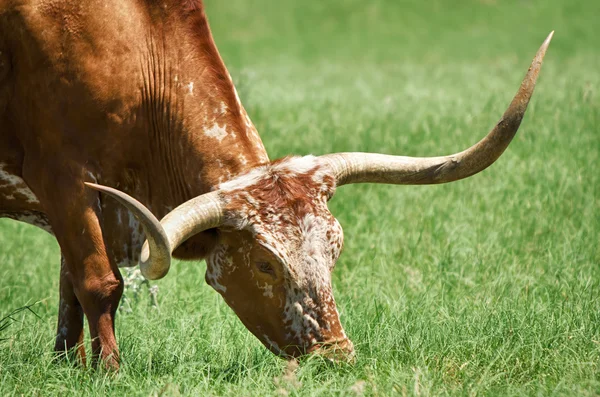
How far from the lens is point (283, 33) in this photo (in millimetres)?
27781

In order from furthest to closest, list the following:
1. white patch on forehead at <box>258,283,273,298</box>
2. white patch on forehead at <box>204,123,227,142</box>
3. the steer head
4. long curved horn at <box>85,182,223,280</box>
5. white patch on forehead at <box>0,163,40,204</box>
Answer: white patch on forehead at <box>0,163,40,204</box>, white patch on forehead at <box>204,123,227,142</box>, white patch on forehead at <box>258,283,273,298</box>, the steer head, long curved horn at <box>85,182,223,280</box>

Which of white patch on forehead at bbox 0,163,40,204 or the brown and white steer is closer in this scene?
the brown and white steer

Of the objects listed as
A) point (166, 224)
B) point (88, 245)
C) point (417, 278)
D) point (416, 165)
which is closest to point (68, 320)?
point (88, 245)

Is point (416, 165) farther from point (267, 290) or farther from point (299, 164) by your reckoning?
point (267, 290)

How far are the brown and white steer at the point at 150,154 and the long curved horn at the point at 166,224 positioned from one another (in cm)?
10

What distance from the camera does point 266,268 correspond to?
4500 millimetres

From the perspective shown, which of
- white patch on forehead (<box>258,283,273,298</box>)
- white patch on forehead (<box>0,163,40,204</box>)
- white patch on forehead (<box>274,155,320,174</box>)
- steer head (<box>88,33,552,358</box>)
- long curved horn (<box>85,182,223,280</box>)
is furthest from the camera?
white patch on forehead (<box>0,163,40,204</box>)

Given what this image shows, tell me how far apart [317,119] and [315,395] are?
6974mm

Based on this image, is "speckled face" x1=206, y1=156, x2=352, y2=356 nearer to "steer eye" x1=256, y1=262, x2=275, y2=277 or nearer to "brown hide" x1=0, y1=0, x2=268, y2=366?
"steer eye" x1=256, y1=262, x2=275, y2=277

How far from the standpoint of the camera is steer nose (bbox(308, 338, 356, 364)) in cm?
443

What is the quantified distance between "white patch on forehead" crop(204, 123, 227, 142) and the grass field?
1.22 m

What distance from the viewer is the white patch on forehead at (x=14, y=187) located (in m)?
5.17

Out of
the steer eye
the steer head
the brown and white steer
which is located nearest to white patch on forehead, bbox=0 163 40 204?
the brown and white steer

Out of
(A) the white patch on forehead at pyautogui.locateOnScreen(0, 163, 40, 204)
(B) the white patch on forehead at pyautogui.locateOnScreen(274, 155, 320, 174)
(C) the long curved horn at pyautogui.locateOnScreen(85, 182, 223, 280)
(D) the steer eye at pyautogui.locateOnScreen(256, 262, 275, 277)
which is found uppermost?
(A) the white patch on forehead at pyautogui.locateOnScreen(0, 163, 40, 204)
